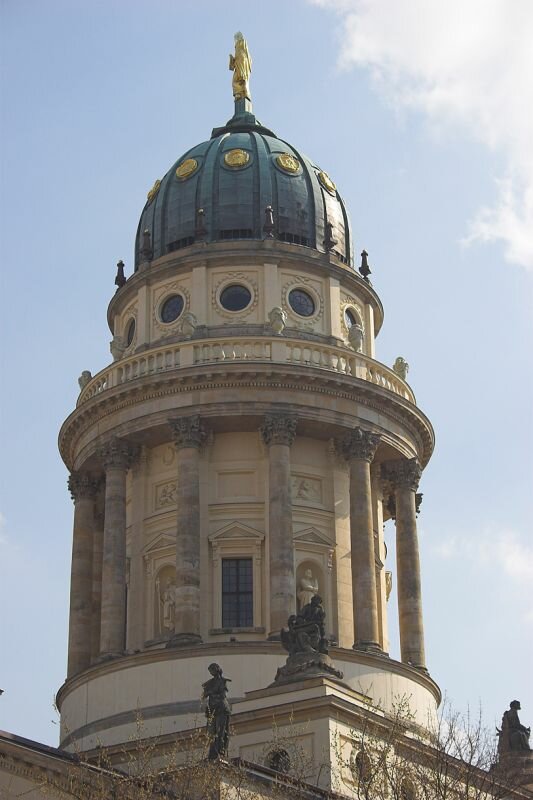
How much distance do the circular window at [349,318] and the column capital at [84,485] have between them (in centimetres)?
1121

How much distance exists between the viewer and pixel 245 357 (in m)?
54.5

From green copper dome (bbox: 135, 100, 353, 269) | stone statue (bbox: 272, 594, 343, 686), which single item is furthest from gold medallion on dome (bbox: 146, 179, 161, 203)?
stone statue (bbox: 272, 594, 343, 686)

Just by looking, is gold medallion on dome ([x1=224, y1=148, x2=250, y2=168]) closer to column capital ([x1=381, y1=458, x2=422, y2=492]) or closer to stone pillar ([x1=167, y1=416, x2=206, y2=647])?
stone pillar ([x1=167, y1=416, x2=206, y2=647])

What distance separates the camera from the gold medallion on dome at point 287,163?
6088 cm

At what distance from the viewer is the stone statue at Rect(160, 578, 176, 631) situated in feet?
173

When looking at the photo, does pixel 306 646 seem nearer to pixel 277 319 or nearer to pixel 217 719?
pixel 217 719

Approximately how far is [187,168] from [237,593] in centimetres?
1800

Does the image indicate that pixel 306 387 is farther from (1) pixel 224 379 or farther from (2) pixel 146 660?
(2) pixel 146 660

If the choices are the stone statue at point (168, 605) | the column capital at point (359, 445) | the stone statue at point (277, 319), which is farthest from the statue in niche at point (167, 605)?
the stone statue at point (277, 319)

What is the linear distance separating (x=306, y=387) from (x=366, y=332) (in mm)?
6902

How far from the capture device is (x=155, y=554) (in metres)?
54.3

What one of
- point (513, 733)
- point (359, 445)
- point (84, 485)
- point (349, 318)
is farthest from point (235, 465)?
point (513, 733)

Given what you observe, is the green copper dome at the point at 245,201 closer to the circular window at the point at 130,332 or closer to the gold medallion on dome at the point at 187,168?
the gold medallion on dome at the point at 187,168

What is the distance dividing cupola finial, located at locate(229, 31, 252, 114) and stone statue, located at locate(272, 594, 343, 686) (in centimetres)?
2698
